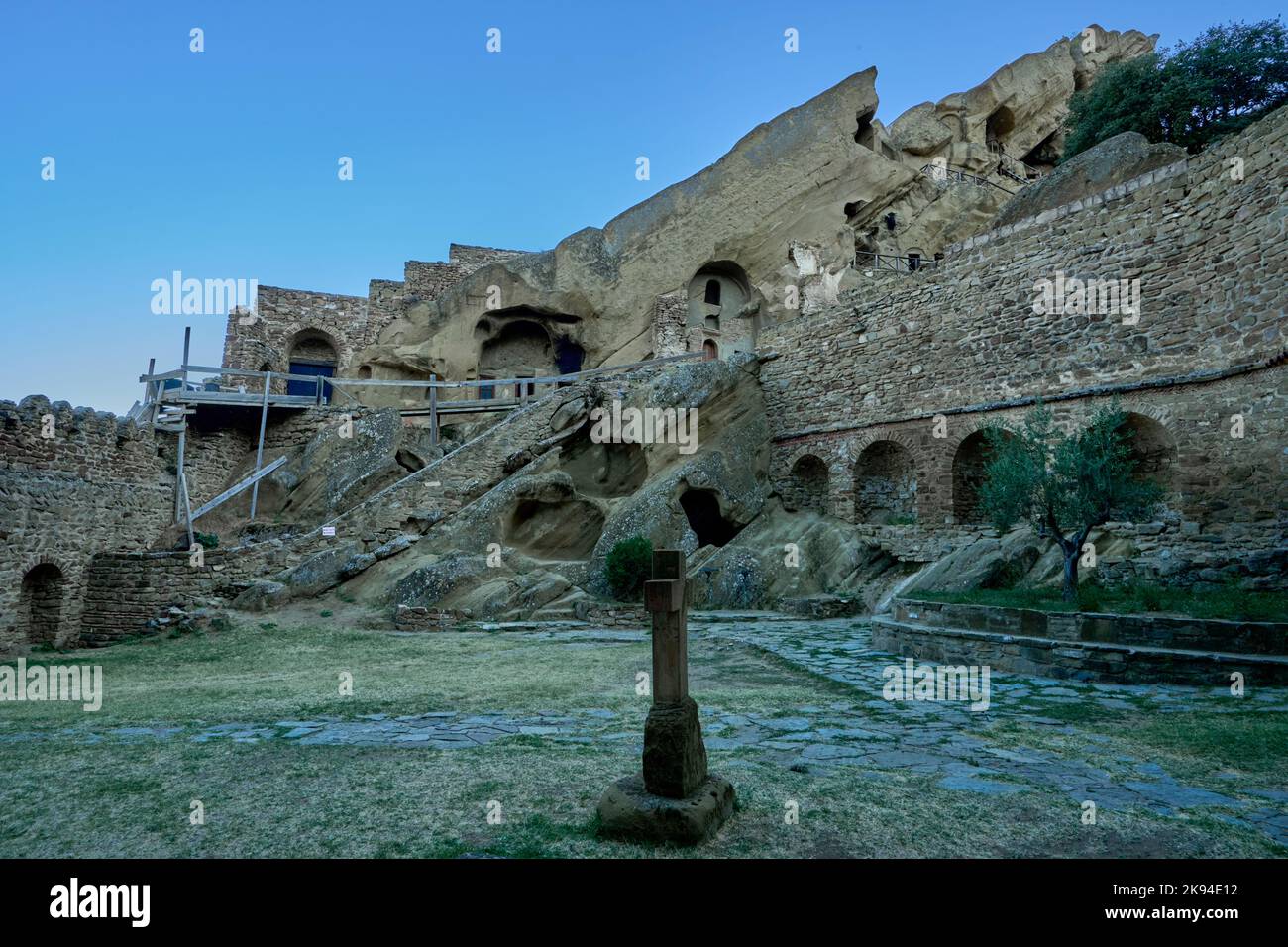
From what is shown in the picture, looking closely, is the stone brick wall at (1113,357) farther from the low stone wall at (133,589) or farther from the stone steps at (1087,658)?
the low stone wall at (133,589)

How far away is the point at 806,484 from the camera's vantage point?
2000cm

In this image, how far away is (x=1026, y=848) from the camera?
11.5 ft

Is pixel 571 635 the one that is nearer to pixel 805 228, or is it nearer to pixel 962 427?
pixel 962 427

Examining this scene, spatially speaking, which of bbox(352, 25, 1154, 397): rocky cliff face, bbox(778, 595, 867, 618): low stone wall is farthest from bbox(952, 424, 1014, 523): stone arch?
bbox(352, 25, 1154, 397): rocky cliff face

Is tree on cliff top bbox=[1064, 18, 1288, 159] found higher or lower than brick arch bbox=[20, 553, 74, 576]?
higher

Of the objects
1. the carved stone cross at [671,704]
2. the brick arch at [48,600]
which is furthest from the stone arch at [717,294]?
the carved stone cross at [671,704]

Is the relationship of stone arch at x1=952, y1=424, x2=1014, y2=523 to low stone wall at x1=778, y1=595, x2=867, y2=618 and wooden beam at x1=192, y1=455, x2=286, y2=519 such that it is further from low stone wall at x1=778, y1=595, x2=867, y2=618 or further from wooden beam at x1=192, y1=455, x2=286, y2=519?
wooden beam at x1=192, y1=455, x2=286, y2=519

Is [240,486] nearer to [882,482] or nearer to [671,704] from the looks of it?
[882,482]

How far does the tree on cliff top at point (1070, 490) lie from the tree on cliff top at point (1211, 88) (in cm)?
1829

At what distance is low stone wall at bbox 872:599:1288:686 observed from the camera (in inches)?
285

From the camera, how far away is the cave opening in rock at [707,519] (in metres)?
19.0

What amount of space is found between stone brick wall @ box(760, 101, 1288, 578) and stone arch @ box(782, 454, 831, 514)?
7.2 inches
